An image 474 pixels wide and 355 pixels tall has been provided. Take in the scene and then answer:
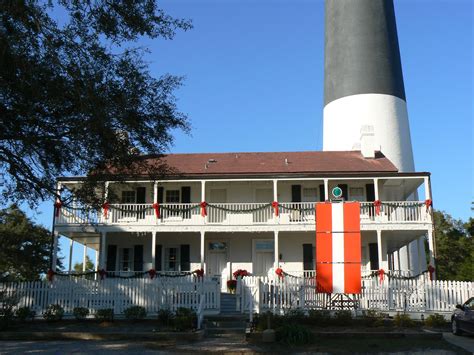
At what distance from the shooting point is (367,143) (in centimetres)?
2905

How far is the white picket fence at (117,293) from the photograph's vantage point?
19891mm

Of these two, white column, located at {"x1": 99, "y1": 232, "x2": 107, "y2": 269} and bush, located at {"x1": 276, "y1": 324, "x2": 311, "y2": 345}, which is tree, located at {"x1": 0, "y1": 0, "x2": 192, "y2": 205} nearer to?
bush, located at {"x1": 276, "y1": 324, "x2": 311, "y2": 345}

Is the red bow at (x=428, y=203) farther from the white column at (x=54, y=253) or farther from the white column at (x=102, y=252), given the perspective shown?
the white column at (x=54, y=253)

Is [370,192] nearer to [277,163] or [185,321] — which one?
[277,163]

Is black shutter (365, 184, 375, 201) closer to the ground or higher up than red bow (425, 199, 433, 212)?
higher up

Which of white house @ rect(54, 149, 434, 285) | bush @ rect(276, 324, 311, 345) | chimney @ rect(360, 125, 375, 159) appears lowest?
bush @ rect(276, 324, 311, 345)

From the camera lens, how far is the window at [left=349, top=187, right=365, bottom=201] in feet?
89.5

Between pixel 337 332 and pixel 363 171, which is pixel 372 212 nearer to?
pixel 363 171

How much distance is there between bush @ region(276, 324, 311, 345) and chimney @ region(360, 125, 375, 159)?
54.8 ft

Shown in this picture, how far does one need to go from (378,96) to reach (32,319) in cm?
2150

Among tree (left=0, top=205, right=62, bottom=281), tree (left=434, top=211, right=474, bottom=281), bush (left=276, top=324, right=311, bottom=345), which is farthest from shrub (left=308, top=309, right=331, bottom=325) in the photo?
tree (left=434, top=211, right=474, bottom=281)

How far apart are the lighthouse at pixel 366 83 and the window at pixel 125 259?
514 inches

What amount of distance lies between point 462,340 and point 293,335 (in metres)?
4.49

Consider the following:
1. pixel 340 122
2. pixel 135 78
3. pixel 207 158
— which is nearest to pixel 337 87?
pixel 340 122
